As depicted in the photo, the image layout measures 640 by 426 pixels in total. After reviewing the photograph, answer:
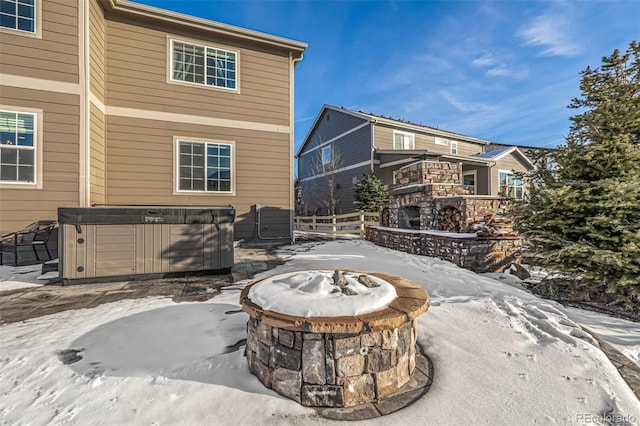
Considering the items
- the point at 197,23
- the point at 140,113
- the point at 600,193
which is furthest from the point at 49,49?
the point at 600,193

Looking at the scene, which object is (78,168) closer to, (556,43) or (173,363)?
(173,363)

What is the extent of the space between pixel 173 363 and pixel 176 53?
7.55m

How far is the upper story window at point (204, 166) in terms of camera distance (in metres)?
6.98

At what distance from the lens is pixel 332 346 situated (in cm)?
168

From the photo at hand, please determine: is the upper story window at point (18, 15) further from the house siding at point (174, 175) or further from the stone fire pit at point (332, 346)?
the stone fire pit at point (332, 346)

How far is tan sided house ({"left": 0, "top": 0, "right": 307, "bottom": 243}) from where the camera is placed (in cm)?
516

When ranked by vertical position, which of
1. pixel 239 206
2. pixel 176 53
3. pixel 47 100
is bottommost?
pixel 239 206

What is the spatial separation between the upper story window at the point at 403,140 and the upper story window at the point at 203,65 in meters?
9.64

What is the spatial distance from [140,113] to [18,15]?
2.39 m

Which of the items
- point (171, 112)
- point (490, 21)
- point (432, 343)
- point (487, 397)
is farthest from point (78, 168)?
point (490, 21)

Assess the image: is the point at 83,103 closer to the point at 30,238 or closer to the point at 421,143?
the point at 30,238

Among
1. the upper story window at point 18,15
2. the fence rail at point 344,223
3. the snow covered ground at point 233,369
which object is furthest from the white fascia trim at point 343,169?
the upper story window at point 18,15

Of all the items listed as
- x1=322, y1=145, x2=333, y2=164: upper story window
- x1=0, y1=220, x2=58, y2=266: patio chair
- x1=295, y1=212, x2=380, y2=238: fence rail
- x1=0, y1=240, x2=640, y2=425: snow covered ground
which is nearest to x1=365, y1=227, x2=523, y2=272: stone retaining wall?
x1=0, y1=240, x2=640, y2=425: snow covered ground

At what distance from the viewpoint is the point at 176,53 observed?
6918 millimetres
